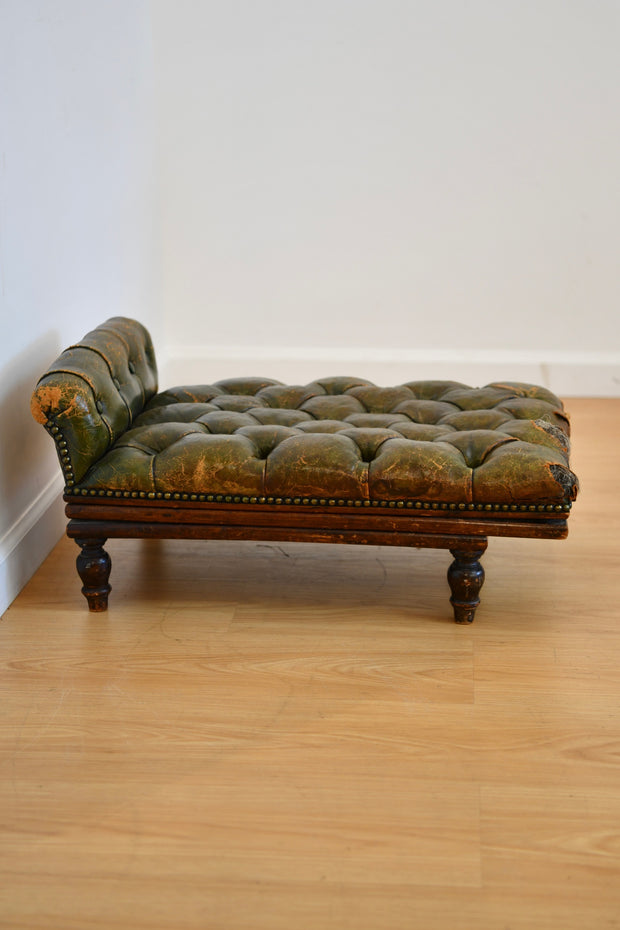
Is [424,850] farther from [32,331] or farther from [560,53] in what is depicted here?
[560,53]

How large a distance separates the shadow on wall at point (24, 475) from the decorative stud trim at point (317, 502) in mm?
317

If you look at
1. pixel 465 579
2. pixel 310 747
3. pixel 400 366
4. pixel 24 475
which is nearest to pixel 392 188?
pixel 400 366

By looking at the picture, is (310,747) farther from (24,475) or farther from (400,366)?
(400,366)

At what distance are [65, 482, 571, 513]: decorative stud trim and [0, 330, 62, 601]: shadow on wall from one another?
32 cm

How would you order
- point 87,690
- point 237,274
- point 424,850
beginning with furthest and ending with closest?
point 237,274
point 87,690
point 424,850

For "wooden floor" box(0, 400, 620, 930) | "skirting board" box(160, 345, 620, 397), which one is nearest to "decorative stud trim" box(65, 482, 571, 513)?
"wooden floor" box(0, 400, 620, 930)

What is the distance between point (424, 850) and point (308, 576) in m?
1.10

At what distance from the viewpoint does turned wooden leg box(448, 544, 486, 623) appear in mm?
2338

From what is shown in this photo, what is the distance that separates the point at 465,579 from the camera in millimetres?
2357

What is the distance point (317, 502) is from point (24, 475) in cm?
89

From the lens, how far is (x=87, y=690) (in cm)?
211

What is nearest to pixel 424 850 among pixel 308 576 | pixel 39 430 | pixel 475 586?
pixel 475 586

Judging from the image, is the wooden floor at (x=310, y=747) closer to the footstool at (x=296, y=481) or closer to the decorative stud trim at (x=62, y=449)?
the footstool at (x=296, y=481)

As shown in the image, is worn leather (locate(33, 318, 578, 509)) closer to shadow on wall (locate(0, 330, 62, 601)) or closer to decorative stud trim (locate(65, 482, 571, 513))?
decorative stud trim (locate(65, 482, 571, 513))
